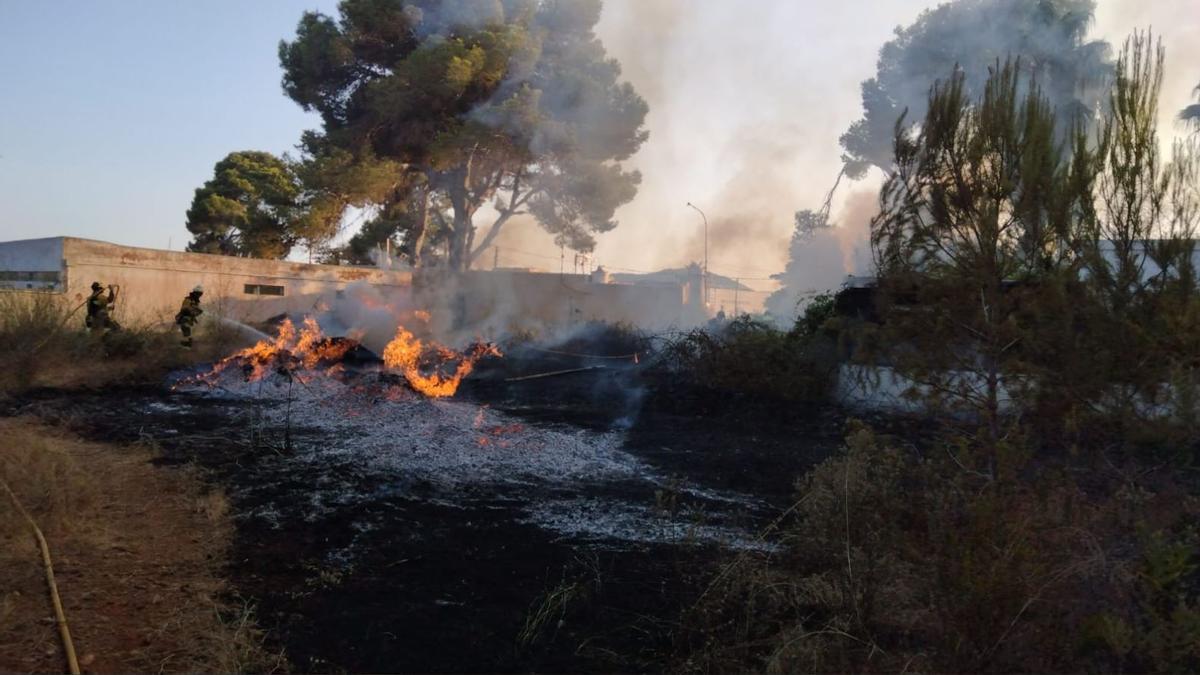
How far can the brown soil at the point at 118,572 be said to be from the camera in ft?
10.9

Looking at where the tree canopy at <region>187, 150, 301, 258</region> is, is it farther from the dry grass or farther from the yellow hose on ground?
the yellow hose on ground

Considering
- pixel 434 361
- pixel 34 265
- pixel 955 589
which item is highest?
pixel 34 265

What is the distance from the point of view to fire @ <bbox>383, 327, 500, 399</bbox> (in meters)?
12.0

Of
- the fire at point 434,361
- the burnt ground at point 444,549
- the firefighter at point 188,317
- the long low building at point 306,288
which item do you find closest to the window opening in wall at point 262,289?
the long low building at point 306,288

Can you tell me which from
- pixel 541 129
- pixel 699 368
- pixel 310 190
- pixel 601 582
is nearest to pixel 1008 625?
pixel 601 582

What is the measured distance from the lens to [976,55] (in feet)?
87.8

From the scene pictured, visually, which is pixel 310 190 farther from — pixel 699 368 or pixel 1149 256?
pixel 1149 256

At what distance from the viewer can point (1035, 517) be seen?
3.65 metres

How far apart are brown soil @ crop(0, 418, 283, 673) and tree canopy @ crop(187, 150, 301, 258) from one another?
78.6 ft

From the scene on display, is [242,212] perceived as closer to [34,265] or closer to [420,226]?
[420,226]

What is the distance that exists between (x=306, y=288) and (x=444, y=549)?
65.5 feet

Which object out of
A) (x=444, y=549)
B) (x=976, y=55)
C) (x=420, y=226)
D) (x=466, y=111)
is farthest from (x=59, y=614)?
(x=976, y=55)

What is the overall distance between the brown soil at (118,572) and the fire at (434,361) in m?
5.44

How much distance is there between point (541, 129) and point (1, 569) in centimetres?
2205
